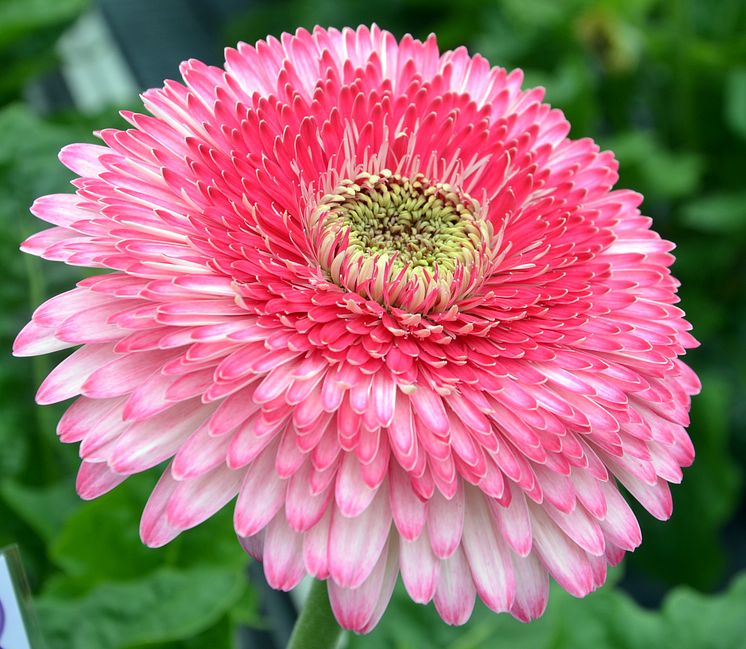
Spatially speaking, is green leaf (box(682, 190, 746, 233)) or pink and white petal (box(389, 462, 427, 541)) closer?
pink and white petal (box(389, 462, 427, 541))

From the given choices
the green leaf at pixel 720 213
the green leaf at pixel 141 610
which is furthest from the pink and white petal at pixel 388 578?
the green leaf at pixel 720 213

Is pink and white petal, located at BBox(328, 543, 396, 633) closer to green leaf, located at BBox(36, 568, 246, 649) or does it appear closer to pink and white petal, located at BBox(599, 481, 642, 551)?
pink and white petal, located at BBox(599, 481, 642, 551)

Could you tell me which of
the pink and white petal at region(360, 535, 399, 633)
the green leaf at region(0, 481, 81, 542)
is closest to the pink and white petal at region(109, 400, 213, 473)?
the pink and white petal at region(360, 535, 399, 633)

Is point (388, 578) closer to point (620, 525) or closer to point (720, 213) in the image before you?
point (620, 525)

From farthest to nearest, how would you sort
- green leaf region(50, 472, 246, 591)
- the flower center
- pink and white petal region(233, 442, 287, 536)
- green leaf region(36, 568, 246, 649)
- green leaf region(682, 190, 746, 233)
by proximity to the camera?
green leaf region(682, 190, 746, 233), green leaf region(50, 472, 246, 591), green leaf region(36, 568, 246, 649), the flower center, pink and white petal region(233, 442, 287, 536)

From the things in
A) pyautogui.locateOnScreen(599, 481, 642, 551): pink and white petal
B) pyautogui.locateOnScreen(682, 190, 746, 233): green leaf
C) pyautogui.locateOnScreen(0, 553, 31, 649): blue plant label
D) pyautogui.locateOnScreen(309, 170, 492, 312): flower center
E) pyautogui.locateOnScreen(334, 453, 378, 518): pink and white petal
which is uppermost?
pyautogui.locateOnScreen(682, 190, 746, 233): green leaf

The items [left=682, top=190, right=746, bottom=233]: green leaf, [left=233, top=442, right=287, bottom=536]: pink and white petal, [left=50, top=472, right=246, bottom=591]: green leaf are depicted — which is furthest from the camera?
[left=682, top=190, right=746, bottom=233]: green leaf

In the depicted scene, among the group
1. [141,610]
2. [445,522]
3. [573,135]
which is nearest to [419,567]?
[445,522]
